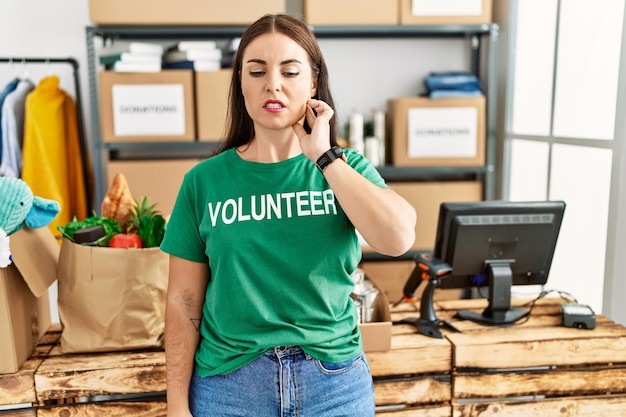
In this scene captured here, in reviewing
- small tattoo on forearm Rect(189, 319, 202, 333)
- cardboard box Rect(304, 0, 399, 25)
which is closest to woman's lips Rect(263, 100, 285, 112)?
small tattoo on forearm Rect(189, 319, 202, 333)

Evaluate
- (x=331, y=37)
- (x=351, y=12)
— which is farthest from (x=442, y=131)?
(x=331, y=37)

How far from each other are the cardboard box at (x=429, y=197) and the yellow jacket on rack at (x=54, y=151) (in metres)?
1.52

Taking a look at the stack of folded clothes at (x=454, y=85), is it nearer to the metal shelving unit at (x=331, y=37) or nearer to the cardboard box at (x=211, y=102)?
the metal shelving unit at (x=331, y=37)

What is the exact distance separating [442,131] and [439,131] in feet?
0.05

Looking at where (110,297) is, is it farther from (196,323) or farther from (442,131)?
(442,131)

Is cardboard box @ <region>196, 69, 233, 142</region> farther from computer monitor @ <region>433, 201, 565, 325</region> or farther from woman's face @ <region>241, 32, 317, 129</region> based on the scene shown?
woman's face @ <region>241, 32, 317, 129</region>

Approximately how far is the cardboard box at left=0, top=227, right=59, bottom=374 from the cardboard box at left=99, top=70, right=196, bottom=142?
4.38ft

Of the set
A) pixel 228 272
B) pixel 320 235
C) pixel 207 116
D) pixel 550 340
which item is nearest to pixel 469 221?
pixel 550 340

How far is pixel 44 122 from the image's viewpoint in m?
2.95

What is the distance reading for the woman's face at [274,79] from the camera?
118 centimetres

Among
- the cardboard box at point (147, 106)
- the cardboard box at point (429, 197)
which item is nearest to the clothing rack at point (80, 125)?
the cardboard box at point (147, 106)

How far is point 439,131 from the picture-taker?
308cm

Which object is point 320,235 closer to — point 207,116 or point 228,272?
point 228,272

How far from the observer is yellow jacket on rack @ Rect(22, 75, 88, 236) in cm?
291
